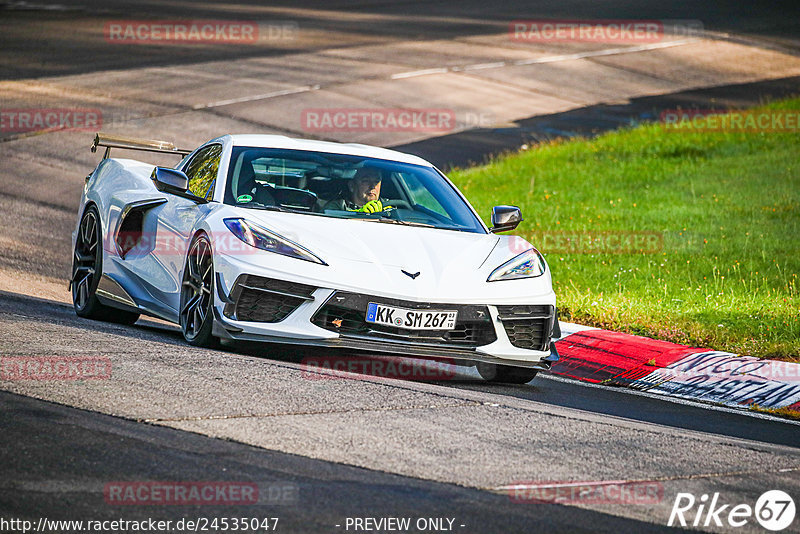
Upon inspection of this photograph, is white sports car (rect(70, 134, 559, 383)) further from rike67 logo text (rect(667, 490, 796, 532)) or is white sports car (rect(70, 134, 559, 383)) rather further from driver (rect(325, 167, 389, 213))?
rike67 logo text (rect(667, 490, 796, 532))

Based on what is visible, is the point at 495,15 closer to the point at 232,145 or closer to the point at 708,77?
the point at 708,77

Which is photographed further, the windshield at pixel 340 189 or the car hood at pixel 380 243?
the windshield at pixel 340 189

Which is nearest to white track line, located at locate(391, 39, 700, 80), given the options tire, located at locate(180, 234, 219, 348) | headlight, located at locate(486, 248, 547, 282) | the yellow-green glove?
the yellow-green glove

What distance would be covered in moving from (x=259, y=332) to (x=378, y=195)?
1.75 meters

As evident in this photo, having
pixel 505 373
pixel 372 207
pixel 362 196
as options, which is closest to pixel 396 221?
pixel 372 207

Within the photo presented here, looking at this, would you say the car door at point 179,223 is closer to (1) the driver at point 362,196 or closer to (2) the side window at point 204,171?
(2) the side window at point 204,171

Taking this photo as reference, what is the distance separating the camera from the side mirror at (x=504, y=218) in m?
8.93

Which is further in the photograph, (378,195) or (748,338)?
(748,338)

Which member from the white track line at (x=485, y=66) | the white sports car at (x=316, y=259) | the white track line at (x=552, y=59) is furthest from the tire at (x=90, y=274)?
the white track line at (x=552, y=59)

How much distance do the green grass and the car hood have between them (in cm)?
289

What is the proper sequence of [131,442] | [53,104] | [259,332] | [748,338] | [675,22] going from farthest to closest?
[675,22], [53,104], [748,338], [259,332], [131,442]

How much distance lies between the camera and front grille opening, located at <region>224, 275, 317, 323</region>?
7.50m

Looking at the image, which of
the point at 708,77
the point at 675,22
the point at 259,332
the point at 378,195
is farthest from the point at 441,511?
the point at 675,22

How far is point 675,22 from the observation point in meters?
40.2
